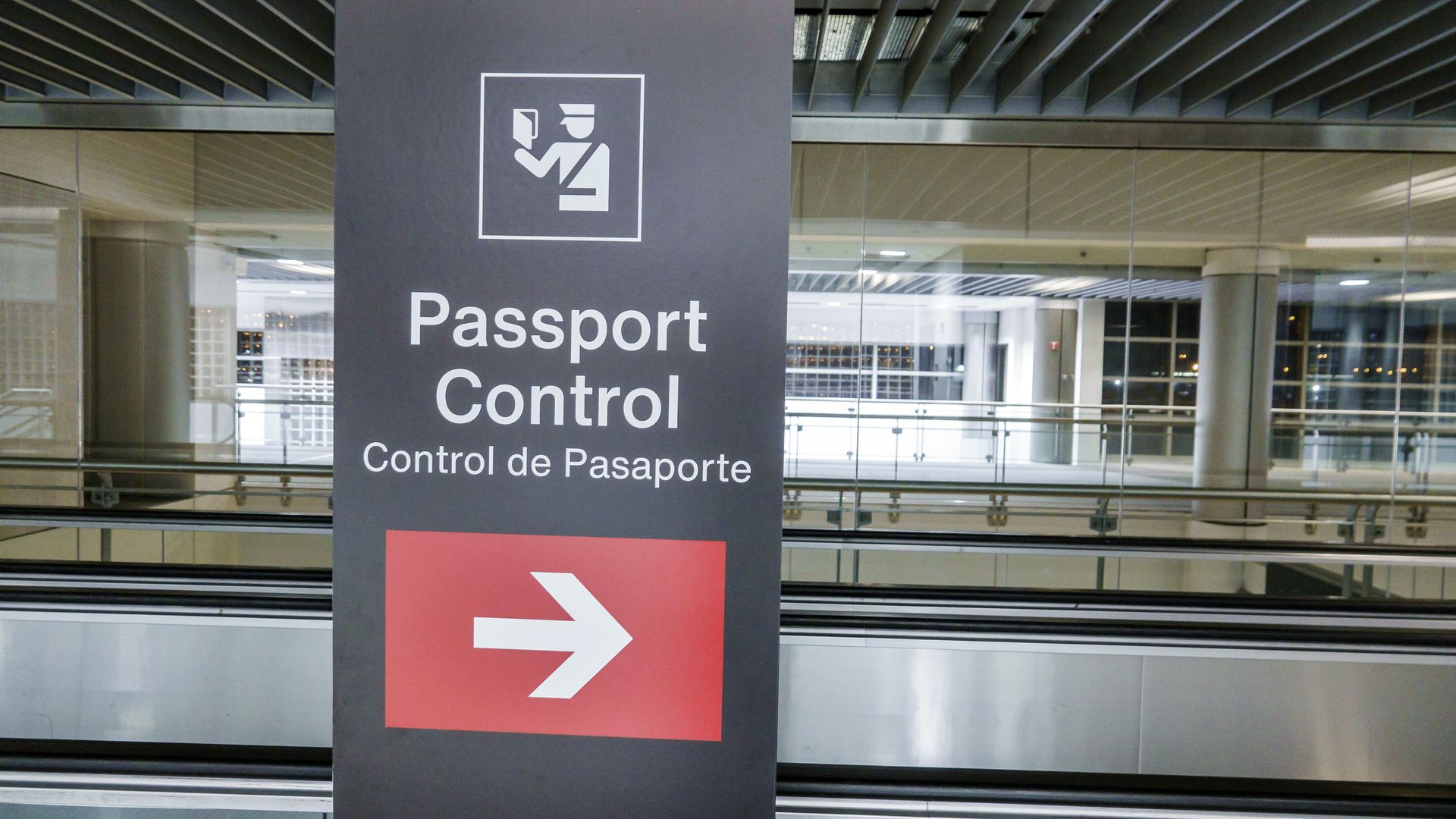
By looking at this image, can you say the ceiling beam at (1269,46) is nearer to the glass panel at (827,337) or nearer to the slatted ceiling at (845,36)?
the slatted ceiling at (845,36)

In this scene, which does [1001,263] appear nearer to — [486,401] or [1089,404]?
[1089,404]

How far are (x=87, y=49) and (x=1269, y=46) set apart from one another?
356 inches

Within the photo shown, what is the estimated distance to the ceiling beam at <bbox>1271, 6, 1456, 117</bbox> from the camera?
5.38m

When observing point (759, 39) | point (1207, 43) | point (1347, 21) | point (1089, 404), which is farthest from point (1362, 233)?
point (759, 39)

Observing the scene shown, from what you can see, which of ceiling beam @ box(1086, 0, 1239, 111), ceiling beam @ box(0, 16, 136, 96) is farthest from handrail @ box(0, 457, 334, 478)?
ceiling beam @ box(1086, 0, 1239, 111)

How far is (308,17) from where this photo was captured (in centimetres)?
558

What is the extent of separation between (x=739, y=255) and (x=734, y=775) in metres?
0.70

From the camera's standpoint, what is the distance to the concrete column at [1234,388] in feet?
29.5

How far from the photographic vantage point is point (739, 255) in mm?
1042

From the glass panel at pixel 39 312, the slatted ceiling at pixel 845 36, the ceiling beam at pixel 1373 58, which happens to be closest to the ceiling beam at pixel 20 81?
the glass panel at pixel 39 312

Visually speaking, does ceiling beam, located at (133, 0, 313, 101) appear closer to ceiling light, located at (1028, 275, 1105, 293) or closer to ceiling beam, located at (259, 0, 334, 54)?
ceiling beam, located at (259, 0, 334, 54)

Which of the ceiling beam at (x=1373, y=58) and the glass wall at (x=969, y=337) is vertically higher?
the ceiling beam at (x=1373, y=58)

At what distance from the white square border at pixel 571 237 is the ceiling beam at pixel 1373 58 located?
646 cm

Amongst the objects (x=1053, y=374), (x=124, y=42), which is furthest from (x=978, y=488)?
(x=124, y=42)
